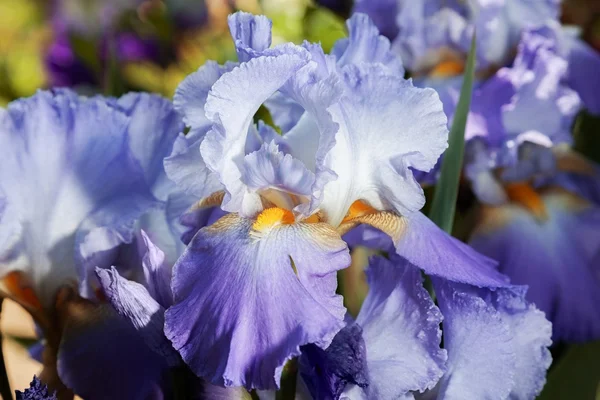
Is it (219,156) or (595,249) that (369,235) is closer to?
(219,156)

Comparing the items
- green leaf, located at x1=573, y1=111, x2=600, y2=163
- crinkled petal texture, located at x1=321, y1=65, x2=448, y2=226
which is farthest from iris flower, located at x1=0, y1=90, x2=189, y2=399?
green leaf, located at x1=573, y1=111, x2=600, y2=163

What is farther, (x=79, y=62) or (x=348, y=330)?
(x=79, y=62)

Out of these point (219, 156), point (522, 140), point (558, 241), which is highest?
point (219, 156)

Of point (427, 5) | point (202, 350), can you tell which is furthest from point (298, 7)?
point (202, 350)

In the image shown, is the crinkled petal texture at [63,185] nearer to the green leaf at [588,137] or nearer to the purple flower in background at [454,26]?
the purple flower in background at [454,26]

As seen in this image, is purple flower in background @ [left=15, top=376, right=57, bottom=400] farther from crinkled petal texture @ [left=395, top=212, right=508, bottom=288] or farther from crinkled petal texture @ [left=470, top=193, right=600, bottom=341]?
crinkled petal texture @ [left=470, top=193, right=600, bottom=341]

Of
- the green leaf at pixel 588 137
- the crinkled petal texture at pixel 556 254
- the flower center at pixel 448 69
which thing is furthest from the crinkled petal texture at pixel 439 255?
the green leaf at pixel 588 137
